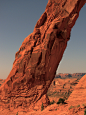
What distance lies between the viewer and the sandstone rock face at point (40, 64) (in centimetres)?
1131

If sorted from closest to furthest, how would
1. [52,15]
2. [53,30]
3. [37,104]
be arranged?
[37,104] → [53,30] → [52,15]

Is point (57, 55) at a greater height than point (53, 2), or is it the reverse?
point (53, 2)

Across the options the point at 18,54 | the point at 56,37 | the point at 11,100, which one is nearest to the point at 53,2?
the point at 56,37

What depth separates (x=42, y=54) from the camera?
37.9 ft

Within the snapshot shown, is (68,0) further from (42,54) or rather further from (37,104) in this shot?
(37,104)

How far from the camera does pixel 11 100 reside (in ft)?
37.3

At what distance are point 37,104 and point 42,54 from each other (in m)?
5.49

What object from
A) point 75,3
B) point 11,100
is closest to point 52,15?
point 75,3

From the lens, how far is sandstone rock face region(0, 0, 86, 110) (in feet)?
37.1

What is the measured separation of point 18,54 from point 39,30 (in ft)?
13.6

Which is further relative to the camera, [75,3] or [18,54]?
[18,54]

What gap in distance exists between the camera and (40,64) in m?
11.6

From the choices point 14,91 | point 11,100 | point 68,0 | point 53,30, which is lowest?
point 11,100

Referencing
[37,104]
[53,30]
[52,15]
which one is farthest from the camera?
Answer: [52,15]
